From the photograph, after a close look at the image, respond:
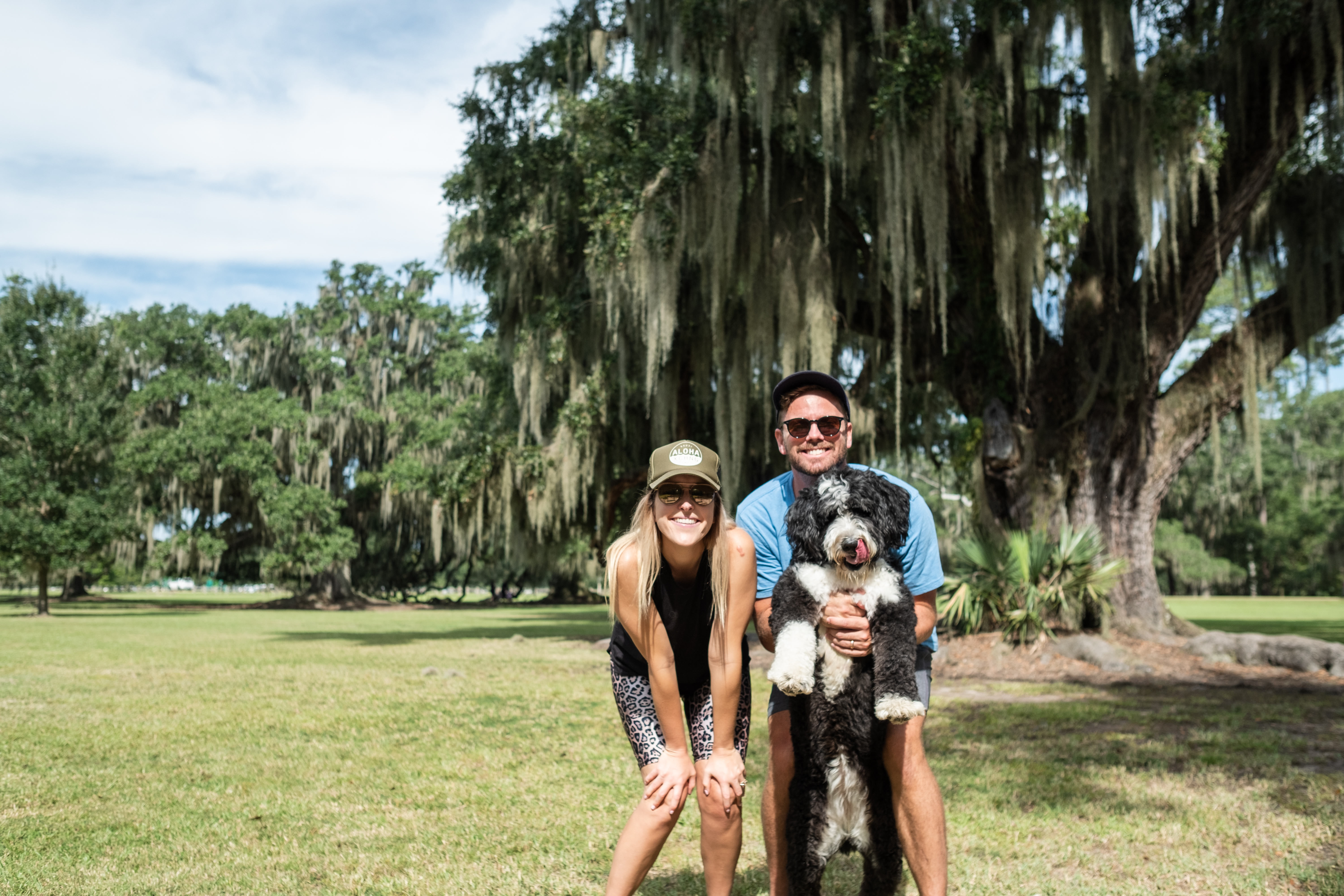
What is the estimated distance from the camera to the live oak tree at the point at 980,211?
372 inches

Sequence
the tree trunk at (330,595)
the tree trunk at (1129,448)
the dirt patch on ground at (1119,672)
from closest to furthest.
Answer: the dirt patch on ground at (1119,672) < the tree trunk at (1129,448) < the tree trunk at (330,595)

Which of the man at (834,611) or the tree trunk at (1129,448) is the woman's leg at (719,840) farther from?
the tree trunk at (1129,448)

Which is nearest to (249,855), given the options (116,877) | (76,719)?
(116,877)

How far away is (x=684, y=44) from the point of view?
10.6m

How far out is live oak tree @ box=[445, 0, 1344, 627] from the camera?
9.46m

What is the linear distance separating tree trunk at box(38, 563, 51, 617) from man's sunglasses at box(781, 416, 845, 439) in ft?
80.5

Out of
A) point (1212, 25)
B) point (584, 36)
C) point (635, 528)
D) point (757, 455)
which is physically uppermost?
point (584, 36)

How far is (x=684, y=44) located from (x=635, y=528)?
9.21 m

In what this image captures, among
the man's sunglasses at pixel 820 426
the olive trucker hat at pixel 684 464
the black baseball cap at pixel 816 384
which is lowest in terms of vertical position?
the olive trucker hat at pixel 684 464

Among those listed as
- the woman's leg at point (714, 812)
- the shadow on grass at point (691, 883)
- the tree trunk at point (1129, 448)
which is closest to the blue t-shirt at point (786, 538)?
the woman's leg at point (714, 812)

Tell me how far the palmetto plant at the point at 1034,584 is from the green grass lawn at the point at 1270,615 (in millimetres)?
4875

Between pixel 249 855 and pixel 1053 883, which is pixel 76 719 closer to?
pixel 249 855

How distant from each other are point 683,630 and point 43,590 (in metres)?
25.1

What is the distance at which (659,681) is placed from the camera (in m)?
2.58
